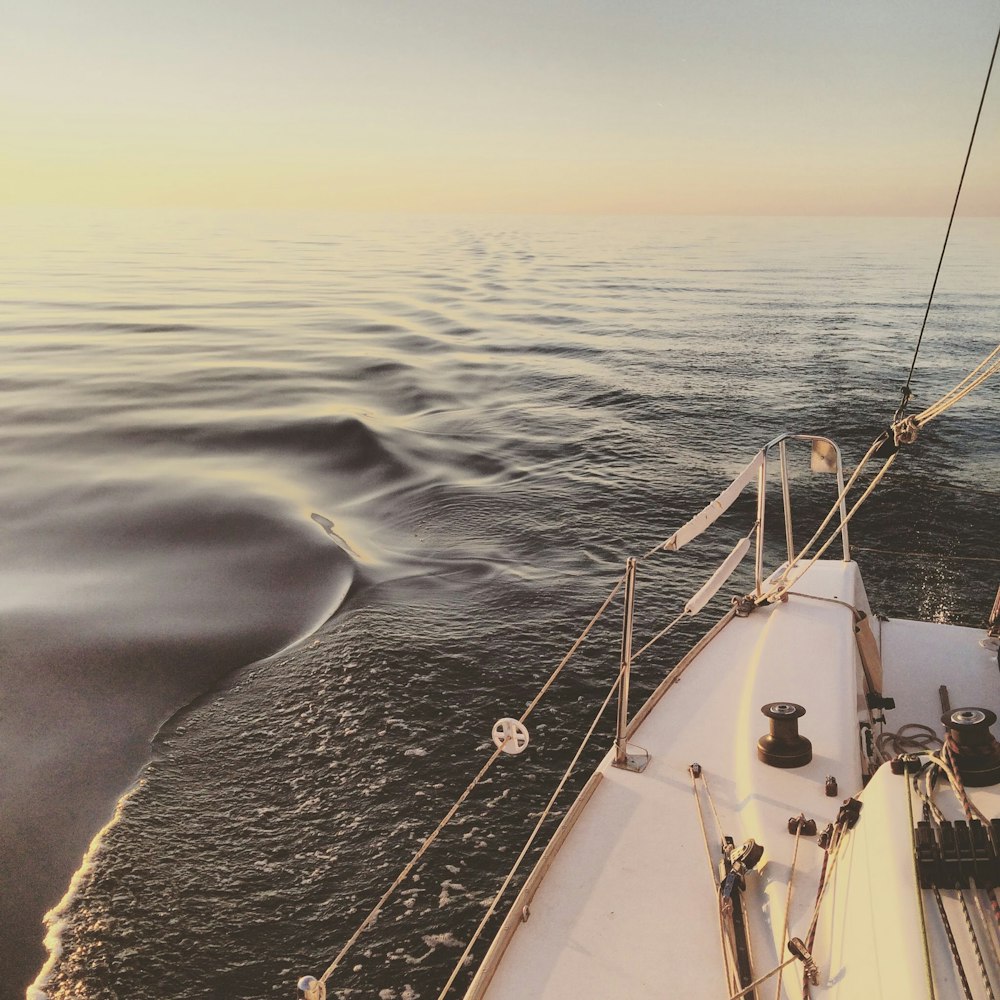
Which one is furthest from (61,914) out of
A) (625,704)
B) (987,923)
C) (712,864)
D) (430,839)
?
(987,923)

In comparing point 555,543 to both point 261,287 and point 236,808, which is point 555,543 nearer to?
point 236,808

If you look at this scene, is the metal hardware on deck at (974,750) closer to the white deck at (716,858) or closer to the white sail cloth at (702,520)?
the white deck at (716,858)

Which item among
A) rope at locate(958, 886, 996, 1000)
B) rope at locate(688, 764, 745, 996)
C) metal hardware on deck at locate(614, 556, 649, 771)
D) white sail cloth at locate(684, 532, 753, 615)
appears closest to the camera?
rope at locate(958, 886, 996, 1000)

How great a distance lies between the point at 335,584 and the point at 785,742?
716 centimetres

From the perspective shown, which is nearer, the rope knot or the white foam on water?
the white foam on water

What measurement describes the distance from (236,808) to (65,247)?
7447 cm

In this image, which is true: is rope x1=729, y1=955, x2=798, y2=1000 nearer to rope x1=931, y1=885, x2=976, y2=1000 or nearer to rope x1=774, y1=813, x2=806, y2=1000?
rope x1=774, y1=813, x2=806, y2=1000

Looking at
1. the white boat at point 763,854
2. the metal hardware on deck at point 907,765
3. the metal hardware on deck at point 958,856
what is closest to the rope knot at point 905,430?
the white boat at point 763,854

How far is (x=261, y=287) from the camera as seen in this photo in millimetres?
43781

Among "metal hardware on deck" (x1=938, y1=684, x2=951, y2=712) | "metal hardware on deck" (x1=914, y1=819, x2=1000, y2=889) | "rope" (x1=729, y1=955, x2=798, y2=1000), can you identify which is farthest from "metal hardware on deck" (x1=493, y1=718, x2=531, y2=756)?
"metal hardware on deck" (x1=938, y1=684, x2=951, y2=712)

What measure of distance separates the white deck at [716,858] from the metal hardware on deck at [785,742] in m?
0.06

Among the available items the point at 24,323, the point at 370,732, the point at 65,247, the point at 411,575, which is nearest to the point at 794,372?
the point at 411,575

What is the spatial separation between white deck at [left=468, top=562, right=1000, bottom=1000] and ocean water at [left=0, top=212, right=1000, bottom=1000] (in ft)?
7.27

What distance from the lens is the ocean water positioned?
6309mm
